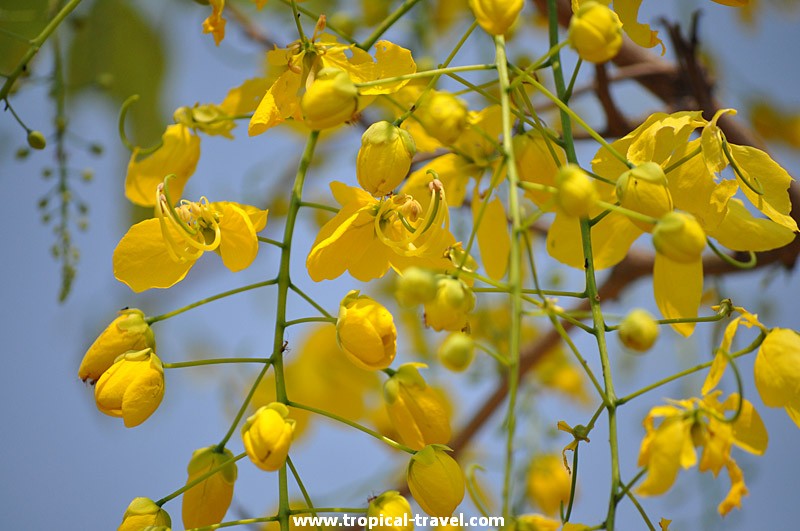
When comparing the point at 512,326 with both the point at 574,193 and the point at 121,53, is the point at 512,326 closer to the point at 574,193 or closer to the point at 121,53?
the point at 574,193

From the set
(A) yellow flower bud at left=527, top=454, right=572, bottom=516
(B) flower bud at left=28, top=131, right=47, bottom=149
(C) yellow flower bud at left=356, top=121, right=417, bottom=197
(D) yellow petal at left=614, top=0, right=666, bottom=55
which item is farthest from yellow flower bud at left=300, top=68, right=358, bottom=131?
(A) yellow flower bud at left=527, top=454, right=572, bottom=516

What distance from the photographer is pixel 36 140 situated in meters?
0.82

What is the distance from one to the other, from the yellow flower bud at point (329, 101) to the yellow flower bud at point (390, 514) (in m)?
0.25

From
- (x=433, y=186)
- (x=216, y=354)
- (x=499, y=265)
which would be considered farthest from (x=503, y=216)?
(x=216, y=354)

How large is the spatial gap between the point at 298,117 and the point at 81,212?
1.18ft

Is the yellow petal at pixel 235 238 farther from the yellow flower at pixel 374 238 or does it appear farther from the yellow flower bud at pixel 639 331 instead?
the yellow flower bud at pixel 639 331

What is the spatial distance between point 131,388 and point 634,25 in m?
0.46

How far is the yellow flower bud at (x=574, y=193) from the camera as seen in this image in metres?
0.48

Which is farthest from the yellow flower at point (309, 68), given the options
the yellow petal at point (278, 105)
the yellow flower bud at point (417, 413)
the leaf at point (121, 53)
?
the leaf at point (121, 53)

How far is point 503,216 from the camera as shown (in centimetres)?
78

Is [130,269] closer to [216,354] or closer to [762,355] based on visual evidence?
[762,355]

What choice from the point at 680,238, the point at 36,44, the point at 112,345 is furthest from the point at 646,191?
the point at 36,44

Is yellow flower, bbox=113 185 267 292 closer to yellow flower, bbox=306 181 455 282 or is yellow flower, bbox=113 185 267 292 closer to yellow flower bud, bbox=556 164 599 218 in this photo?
yellow flower, bbox=306 181 455 282

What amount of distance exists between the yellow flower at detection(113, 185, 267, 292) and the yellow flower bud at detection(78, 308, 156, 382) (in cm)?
4
